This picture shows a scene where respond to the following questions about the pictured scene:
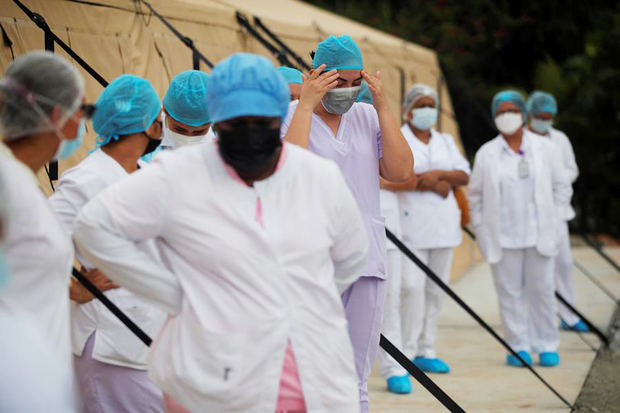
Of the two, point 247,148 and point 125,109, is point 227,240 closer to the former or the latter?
point 247,148

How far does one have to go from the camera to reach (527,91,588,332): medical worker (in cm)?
866

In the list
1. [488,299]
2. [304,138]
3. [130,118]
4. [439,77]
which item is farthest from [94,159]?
[439,77]

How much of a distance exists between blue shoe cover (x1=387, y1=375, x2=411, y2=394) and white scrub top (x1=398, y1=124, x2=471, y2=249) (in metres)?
1.02

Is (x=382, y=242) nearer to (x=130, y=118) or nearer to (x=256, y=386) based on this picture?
(x=130, y=118)

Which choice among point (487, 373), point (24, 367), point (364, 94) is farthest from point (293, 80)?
point (24, 367)

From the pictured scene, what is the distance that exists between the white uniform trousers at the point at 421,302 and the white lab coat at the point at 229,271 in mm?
4020

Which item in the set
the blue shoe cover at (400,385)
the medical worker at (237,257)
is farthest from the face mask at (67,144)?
the blue shoe cover at (400,385)

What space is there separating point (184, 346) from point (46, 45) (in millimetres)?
3050

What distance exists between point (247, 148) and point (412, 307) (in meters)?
4.29

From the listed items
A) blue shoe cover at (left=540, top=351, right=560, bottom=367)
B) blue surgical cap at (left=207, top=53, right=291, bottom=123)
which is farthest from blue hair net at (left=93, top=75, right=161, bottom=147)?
blue shoe cover at (left=540, top=351, right=560, bottom=367)

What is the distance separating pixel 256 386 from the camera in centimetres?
264

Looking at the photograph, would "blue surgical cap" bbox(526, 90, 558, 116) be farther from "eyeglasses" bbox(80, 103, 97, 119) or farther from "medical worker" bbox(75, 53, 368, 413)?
"eyeglasses" bbox(80, 103, 97, 119)

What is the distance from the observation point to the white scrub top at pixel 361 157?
4.02m

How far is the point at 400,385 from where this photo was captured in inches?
249
